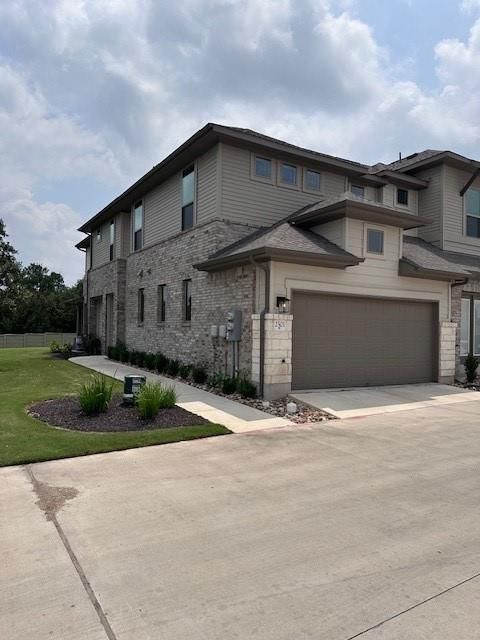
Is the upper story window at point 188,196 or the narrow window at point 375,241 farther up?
the upper story window at point 188,196

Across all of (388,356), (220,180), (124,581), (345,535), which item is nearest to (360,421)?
(388,356)

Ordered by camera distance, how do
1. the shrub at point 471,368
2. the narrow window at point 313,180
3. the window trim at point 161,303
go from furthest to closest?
the window trim at point 161,303 → the narrow window at point 313,180 → the shrub at point 471,368

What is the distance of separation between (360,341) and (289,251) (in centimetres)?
353

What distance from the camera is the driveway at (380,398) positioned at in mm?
10227

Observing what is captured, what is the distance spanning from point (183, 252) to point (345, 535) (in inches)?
482

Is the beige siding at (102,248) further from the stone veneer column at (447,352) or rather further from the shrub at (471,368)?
the shrub at (471,368)

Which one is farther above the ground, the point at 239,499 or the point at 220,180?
the point at 220,180

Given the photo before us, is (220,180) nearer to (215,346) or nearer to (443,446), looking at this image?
(215,346)

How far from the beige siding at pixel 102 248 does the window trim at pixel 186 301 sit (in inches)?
350

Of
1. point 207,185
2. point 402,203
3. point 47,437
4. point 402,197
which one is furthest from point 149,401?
point 402,197

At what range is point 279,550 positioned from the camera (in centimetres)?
389

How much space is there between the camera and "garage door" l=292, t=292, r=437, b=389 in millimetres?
11711

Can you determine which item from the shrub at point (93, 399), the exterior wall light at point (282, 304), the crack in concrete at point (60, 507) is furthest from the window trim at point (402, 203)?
the crack in concrete at point (60, 507)

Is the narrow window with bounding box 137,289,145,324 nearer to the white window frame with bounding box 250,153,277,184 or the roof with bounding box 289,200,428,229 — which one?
the white window frame with bounding box 250,153,277,184
